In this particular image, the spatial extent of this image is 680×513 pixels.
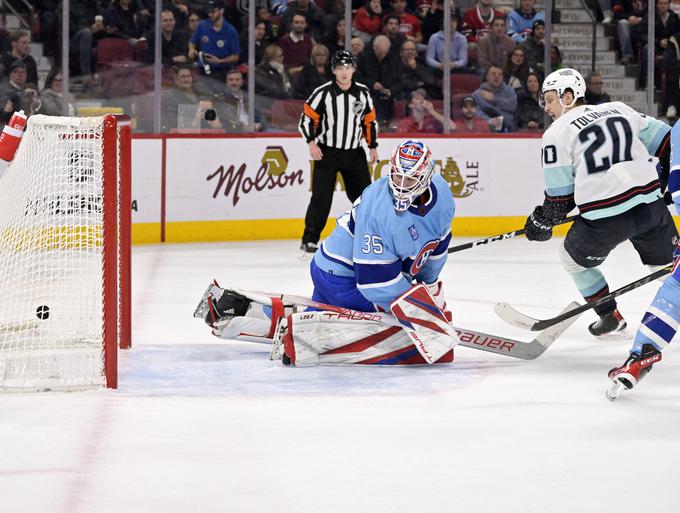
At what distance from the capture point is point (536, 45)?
8.80 meters

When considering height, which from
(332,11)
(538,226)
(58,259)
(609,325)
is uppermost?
(332,11)

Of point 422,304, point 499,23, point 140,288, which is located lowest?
point 140,288

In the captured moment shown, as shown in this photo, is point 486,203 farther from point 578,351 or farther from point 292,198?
point 578,351

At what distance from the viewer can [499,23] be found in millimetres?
8797

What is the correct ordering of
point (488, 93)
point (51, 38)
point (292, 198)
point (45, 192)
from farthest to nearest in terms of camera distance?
point (488, 93), point (292, 198), point (51, 38), point (45, 192)

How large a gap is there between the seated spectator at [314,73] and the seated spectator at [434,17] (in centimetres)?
77

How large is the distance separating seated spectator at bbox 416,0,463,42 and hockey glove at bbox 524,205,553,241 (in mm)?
4327

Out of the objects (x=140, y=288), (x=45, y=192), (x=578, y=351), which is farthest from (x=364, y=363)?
(x=140, y=288)

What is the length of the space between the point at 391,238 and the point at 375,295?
0.68 feet

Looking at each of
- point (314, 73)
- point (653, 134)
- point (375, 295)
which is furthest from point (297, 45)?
point (375, 295)

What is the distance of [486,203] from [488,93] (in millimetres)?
805

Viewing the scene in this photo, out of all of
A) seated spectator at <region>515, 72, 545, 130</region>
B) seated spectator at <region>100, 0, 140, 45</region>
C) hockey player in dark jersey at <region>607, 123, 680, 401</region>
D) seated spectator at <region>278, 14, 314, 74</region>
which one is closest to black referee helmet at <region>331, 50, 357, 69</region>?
seated spectator at <region>278, 14, 314, 74</region>

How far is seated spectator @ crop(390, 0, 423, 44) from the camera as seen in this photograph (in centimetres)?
873

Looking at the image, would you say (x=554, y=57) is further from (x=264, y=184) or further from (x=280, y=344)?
(x=280, y=344)
